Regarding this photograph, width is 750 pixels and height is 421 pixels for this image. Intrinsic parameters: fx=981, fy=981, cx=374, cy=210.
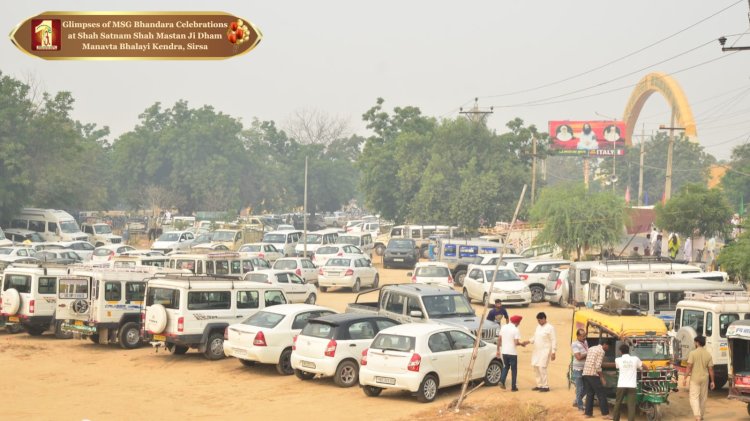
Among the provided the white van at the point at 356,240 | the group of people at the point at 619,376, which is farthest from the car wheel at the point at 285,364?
the white van at the point at 356,240

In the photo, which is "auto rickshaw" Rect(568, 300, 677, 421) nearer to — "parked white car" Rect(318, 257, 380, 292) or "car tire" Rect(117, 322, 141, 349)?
"car tire" Rect(117, 322, 141, 349)

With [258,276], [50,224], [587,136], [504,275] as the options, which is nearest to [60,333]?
[258,276]

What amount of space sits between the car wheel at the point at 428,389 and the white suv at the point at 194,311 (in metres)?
7.06

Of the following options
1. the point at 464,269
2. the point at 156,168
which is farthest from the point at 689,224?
the point at 156,168

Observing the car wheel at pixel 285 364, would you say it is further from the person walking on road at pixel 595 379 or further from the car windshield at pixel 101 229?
the car windshield at pixel 101 229

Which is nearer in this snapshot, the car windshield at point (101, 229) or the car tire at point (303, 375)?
the car tire at point (303, 375)

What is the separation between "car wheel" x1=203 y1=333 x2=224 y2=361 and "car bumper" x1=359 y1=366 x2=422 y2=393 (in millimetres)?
6217

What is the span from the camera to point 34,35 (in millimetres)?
16672

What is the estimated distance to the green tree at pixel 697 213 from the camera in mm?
47188

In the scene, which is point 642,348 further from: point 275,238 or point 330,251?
point 275,238

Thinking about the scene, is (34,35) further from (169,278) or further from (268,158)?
(268,158)

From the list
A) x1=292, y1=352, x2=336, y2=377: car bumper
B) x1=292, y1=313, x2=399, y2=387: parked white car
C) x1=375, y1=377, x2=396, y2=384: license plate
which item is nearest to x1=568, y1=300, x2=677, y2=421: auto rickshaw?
x1=375, y1=377, x2=396, y2=384: license plate

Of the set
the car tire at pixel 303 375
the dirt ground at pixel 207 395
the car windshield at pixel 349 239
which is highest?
the car windshield at pixel 349 239

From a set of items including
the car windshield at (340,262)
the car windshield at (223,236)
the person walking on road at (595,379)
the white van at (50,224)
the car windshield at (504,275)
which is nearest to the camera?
the person walking on road at (595,379)
